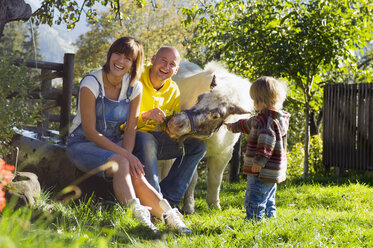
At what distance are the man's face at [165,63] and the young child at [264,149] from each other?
2.69 feet

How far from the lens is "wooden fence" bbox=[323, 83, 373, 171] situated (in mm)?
8125

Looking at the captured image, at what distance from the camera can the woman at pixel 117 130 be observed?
3264mm

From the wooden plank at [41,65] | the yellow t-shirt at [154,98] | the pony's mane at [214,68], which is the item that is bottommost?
the yellow t-shirt at [154,98]

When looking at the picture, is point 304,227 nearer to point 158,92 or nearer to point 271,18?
point 158,92

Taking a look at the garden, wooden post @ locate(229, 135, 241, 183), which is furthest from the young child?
wooden post @ locate(229, 135, 241, 183)

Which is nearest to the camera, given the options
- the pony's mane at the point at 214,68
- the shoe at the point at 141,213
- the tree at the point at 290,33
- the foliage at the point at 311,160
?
the shoe at the point at 141,213

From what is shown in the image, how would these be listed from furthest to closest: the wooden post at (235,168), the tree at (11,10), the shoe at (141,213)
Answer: the wooden post at (235,168)
the tree at (11,10)
the shoe at (141,213)

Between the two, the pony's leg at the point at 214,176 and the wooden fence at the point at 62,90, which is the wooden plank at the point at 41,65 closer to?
the wooden fence at the point at 62,90

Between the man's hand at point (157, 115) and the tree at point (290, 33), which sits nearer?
the man's hand at point (157, 115)

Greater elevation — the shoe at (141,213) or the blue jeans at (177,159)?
the blue jeans at (177,159)

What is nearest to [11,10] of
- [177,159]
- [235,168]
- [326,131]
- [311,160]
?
[177,159]

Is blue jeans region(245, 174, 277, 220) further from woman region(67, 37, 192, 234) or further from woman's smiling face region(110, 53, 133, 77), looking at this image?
woman's smiling face region(110, 53, 133, 77)

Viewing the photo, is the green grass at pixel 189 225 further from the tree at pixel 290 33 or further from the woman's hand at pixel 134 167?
the tree at pixel 290 33

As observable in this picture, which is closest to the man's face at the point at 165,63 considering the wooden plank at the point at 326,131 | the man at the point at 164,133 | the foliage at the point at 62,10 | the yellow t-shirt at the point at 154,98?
the man at the point at 164,133
